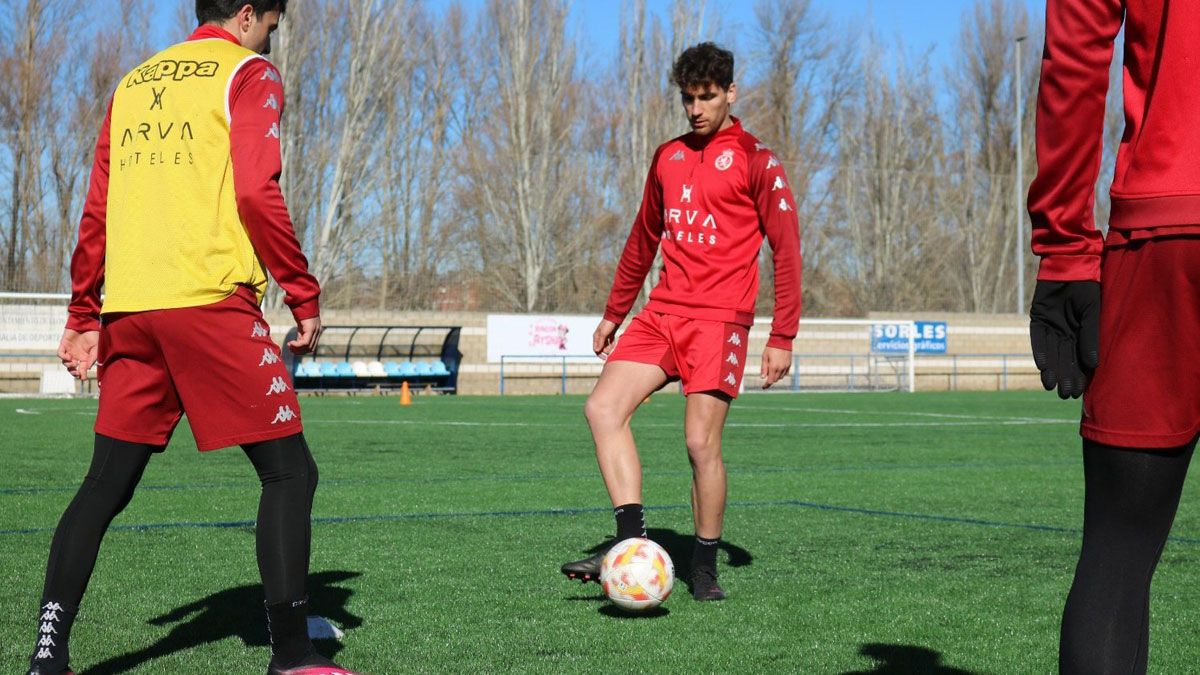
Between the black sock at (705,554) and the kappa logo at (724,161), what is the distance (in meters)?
1.38

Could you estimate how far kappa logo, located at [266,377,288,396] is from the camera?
3.54 m

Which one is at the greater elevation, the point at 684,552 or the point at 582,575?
the point at 582,575

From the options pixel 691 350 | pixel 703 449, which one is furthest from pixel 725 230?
pixel 703 449

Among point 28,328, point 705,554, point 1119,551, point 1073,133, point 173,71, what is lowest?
point 28,328

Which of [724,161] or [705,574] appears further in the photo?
[724,161]

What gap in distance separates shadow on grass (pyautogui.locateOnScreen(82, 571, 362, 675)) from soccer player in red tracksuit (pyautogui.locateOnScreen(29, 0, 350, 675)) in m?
0.44

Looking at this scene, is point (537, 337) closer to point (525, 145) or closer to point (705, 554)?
point (525, 145)

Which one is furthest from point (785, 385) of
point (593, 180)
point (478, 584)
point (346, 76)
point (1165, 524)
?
point (1165, 524)

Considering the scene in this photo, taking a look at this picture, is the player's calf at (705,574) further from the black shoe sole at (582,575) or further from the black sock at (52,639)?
the black sock at (52,639)

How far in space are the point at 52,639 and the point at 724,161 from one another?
291 cm

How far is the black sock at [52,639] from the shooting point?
3.56 meters

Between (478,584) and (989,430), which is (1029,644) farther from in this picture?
(989,430)

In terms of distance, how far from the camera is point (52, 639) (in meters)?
3.57

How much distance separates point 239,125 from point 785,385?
31539 mm
